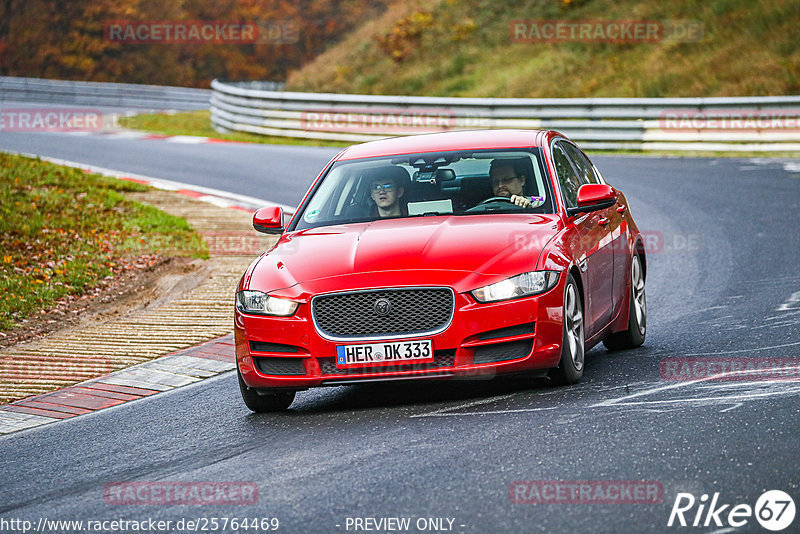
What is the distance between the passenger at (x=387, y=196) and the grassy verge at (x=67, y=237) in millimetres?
4497

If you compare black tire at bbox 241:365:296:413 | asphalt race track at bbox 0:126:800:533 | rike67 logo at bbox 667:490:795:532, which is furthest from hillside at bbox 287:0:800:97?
rike67 logo at bbox 667:490:795:532

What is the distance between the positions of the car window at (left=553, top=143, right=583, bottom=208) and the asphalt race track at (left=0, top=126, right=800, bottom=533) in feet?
3.82

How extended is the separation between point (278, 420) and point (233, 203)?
11320mm

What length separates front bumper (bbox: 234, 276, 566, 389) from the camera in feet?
23.6

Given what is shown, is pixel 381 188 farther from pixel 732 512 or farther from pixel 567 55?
pixel 567 55

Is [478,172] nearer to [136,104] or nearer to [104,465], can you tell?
[104,465]

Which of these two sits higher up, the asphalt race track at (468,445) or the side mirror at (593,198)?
the side mirror at (593,198)

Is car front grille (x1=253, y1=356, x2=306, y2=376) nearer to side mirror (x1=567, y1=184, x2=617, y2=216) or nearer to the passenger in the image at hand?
the passenger

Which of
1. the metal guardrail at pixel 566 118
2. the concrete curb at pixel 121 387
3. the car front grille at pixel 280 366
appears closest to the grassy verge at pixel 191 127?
the metal guardrail at pixel 566 118

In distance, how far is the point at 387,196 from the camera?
859 cm

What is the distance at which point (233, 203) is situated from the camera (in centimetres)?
1866

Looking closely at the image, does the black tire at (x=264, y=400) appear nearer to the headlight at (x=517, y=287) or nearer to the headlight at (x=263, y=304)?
the headlight at (x=263, y=304)

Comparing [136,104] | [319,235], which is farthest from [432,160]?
[136,104]

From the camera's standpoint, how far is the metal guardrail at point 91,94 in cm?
4441
